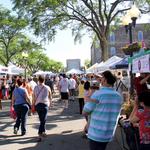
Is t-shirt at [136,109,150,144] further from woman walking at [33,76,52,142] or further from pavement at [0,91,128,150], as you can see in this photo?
woman walking at [33,76,52,142]

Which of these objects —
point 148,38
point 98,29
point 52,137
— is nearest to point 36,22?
point 98,29

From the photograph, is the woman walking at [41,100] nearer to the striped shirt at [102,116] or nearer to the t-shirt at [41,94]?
the t-shirt at [41,94]

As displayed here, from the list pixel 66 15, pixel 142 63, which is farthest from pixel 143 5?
pixel 142 63

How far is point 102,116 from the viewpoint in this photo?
6.11m

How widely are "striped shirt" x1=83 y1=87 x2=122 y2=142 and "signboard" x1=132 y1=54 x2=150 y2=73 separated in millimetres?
2185

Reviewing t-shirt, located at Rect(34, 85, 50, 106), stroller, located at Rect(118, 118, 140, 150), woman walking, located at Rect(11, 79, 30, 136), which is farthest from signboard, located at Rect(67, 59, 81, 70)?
stroller, located at Rect(118, 118, 140, 150)

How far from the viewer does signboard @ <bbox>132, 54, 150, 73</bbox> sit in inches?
323

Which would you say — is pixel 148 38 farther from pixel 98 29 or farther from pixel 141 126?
pixel 141 126

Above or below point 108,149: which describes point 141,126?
above

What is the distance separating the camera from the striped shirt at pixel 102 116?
6.07 meters

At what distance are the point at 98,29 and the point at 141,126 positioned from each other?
30880 mm

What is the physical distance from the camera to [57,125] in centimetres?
1524

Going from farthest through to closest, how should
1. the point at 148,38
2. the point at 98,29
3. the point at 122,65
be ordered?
1. the point at 148,38
2. the point at 98,29
3. the point at 122,65

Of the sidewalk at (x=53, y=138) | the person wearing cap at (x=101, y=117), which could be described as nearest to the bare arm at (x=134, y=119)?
the person wearing cap at (x=101, y=117)
